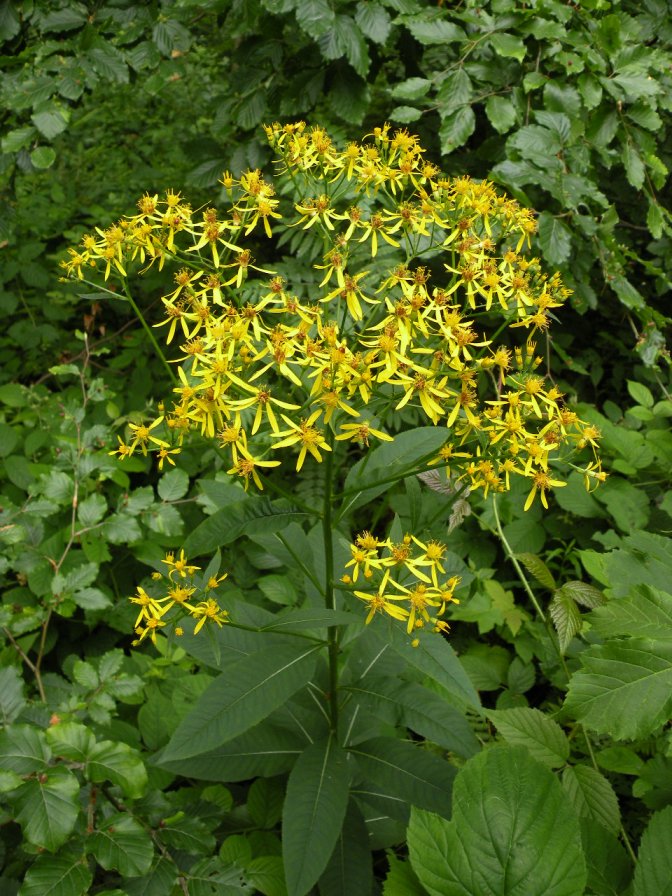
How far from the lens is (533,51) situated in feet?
8.45

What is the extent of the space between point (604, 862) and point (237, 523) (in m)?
0.96

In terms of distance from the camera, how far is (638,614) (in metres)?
1.50

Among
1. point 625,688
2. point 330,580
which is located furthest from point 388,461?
point 625,688

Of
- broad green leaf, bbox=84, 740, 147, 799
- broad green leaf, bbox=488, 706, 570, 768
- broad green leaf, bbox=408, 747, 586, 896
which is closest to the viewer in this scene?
broad green leaf, bbox=408, 747, 586, 896

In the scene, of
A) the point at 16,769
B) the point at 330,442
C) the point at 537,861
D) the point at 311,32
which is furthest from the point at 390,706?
the point at 311,32

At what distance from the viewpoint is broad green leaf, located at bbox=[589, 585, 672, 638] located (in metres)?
1.47

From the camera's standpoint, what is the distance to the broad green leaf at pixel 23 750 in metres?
1.38

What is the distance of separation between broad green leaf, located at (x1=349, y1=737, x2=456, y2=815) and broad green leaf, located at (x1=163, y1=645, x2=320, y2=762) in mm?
318

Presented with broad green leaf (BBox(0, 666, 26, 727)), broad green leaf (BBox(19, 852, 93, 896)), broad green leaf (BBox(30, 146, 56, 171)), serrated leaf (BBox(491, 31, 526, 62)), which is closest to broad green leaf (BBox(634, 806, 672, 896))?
broad green leaf (BBox(19, 852, 93, 896))

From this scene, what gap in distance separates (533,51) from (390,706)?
2288 mm

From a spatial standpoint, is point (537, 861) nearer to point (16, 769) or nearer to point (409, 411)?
point (16, 769)

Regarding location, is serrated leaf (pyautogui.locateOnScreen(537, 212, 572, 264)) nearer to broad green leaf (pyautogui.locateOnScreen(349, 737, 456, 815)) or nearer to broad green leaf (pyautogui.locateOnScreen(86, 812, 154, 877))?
broad green leaf (pyautogui.locateOnScreen(349, 737, 456, 815))

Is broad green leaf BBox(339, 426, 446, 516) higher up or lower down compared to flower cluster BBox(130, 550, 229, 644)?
lower down

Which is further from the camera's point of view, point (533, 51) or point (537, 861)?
point (533, 51)
